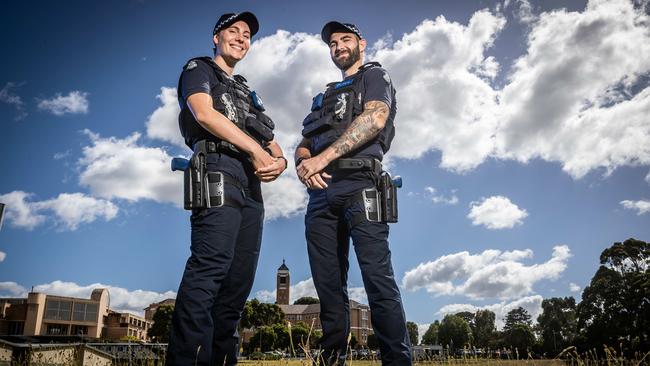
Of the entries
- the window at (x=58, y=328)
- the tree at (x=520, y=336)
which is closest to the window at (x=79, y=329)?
the window at (x=58, y=328)

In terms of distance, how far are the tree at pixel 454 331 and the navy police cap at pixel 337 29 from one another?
107265mm

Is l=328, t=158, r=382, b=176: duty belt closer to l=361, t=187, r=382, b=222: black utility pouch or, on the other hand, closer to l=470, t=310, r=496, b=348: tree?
l=361, t=187, r=382, b=222: black utility pouch

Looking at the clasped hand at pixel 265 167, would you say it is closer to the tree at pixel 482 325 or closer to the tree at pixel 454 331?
the tree at pixel 454 331

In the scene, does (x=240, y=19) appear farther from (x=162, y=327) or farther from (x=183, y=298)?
(x=162, y=327)

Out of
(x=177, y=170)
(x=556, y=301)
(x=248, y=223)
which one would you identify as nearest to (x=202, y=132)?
(x=177, y=170)

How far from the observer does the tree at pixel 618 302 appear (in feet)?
122

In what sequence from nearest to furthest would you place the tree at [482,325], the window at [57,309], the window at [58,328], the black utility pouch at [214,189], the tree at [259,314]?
the black utility pouch at [214,189]
the tree at [259,314]
the window at [57,309]
the window at [58,328]
the tree at [482,325]

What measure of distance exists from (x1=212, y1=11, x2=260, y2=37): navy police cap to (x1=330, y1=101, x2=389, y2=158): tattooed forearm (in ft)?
4.43

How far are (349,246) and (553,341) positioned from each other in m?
81.6

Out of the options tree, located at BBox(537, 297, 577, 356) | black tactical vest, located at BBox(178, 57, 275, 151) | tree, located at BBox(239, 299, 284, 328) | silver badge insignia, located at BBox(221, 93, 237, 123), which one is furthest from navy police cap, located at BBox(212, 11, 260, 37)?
tree, located at BBox(537, 297, 577, 356)

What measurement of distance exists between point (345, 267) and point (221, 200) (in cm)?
134

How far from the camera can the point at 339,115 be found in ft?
13.3

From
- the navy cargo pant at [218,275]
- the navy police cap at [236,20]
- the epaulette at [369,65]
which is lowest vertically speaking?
the navy cargo pant at [218,275]

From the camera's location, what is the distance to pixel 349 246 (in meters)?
3.96
